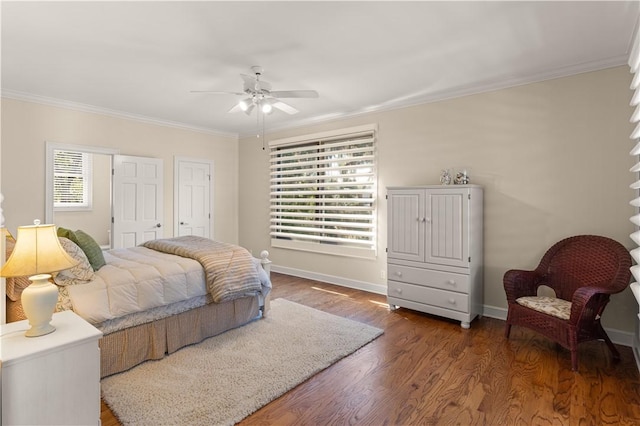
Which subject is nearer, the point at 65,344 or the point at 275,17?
the point at 65,344

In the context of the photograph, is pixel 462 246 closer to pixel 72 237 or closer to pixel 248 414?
pixel 248 414

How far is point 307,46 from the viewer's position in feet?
9.30

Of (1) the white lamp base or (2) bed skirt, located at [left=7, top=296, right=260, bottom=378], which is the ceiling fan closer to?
(2) bed skirt, located at [left=7, top=296, right=260, bottom=378]

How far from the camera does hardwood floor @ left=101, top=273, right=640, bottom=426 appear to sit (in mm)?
2047

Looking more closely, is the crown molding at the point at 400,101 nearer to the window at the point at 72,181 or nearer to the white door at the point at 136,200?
the white door at the point at 136,200

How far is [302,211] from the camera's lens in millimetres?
5609

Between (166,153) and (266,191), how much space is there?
70.8 inches

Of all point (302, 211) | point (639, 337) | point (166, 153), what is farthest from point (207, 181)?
point (639, 337)

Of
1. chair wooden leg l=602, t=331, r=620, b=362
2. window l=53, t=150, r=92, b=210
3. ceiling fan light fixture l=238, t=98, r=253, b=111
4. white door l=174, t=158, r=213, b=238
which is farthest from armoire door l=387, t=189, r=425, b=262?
window l=53, t=150, r=92, b=210

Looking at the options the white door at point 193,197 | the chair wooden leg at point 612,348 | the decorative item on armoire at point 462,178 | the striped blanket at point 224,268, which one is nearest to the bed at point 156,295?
the striped blanket at point 224,268

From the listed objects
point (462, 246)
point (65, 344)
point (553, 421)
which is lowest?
point (553, 421)

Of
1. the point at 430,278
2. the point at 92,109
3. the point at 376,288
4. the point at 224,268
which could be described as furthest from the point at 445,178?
the point at 92,109

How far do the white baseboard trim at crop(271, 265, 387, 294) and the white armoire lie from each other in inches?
29.4

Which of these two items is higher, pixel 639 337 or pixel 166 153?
pixel 166 153
